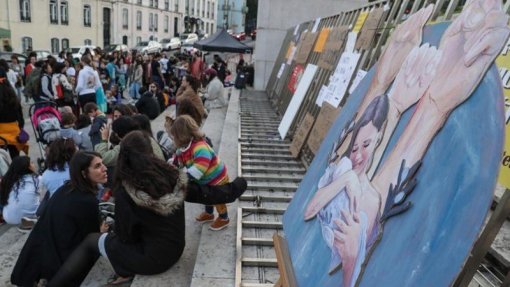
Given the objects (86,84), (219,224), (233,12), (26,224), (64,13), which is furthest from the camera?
(233,12)

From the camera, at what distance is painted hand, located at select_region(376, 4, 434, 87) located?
74.3 inches

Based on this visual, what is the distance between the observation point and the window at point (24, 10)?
29.2 metres

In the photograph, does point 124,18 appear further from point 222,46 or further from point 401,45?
point 401,45

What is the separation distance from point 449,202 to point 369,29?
13.7 ft

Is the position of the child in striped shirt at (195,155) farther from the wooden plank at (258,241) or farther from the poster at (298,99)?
the poster at (298,99)

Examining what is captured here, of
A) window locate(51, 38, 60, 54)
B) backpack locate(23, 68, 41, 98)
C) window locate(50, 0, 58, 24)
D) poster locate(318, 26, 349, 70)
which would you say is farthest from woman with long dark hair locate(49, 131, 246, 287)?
window locate(50, 0, 58, 24)

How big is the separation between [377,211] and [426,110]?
15.0 inches

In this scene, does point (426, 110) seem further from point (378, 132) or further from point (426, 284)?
point (426, 284)

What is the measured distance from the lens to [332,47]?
630cm

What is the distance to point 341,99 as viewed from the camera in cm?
486

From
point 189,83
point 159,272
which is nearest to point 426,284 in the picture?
point 159,272

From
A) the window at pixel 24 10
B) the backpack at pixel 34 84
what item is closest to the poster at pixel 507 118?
the backpack at pixel 34 84

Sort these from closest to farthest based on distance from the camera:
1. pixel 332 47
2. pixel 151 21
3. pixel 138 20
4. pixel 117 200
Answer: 1. pixel 117 200
2. pixel 332 47
3. pixel 138 20
4. pixel 151 21

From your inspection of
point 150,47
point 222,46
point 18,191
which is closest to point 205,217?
point 18,191
